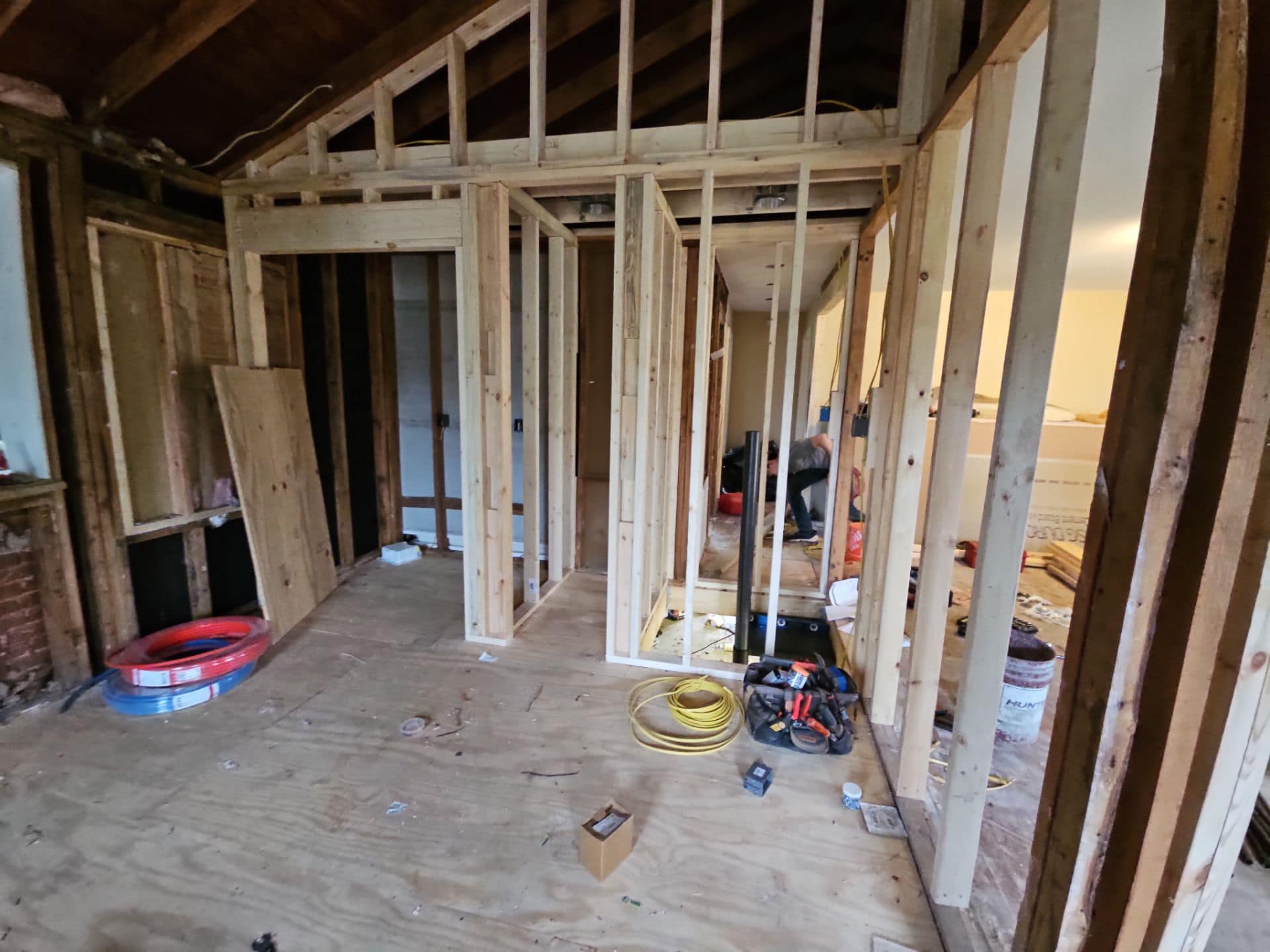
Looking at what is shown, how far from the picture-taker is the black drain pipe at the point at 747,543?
2.97m

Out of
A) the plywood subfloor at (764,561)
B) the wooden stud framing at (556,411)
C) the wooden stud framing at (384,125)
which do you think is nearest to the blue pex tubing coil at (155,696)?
the wooden stud framing at (556,411)

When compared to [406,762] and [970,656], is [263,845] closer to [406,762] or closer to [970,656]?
[406,762]

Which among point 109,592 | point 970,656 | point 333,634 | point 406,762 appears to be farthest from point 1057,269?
point 109,592

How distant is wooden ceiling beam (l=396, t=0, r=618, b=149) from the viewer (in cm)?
267

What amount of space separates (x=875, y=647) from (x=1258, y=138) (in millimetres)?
2107

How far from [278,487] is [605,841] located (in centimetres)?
271

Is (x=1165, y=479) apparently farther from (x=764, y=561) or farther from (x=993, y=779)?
(x=764, y=561)

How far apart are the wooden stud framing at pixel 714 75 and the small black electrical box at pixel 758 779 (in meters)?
2.59

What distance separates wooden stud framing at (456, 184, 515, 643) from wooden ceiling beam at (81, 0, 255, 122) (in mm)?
1061

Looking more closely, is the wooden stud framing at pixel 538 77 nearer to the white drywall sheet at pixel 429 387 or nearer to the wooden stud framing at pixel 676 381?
the wooden stud framing at pixel 676 381

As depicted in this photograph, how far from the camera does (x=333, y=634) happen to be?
10.2 ft

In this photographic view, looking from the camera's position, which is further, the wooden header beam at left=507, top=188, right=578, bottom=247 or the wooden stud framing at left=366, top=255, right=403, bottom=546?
the wooden stud framing at left=366, top=255, right=403, bottom=546

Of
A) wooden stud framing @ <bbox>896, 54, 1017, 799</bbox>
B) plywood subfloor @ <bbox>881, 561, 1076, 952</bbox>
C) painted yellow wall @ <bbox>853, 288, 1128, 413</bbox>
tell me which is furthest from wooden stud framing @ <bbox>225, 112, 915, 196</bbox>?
painted yellow wall @ <bbox>853, 288, 1128, 413</bbox>

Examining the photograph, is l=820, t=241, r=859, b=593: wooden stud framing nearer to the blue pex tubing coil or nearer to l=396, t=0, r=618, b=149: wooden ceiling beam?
l=396, t=0, r=618, b=149: wooden ceiling beam
